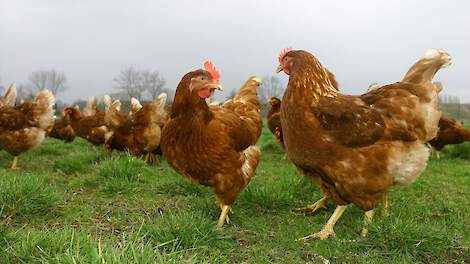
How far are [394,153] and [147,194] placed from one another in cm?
285

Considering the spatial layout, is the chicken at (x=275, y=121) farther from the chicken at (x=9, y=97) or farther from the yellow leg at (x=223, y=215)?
the chicken at (x=9, y=97)

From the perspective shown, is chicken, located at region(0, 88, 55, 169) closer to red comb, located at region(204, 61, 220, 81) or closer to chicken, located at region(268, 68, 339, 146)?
chicken, located at region(268, 68, 339, 146)

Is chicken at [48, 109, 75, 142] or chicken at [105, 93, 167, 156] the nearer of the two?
chicken at [105, 93, 167, 156]

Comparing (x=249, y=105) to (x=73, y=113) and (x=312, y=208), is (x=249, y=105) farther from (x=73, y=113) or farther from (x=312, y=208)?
(x=73, y=113)

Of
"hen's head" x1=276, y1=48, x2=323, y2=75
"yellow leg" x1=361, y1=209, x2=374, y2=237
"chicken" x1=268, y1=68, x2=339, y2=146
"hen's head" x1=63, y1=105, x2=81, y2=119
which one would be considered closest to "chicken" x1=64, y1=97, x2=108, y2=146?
"hen's head" x1=63, y1=105, x2=81, y2=119

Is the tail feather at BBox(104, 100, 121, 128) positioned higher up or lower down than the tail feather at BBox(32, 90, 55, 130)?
lower down

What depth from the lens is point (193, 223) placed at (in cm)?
345

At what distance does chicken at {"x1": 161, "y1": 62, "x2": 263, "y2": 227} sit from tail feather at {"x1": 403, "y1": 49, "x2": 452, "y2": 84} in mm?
1851

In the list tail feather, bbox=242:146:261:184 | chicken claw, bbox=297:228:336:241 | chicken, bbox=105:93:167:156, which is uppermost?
tail feather, bbox=242:146:261:184

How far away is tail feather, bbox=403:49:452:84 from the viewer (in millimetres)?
4379

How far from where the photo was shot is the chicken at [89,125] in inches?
A: 428

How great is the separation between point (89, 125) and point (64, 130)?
4.85 ft

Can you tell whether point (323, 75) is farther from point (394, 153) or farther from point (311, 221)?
point (311, 221)

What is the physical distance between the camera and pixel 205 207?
477 cm
